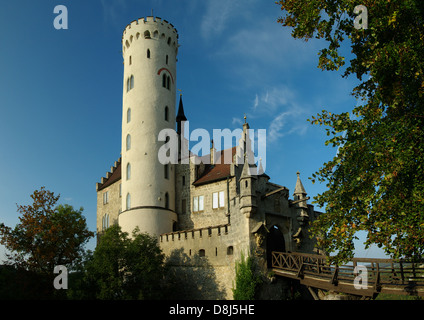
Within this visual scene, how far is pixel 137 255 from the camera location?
29.0m

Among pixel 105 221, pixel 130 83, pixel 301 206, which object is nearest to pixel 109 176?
pixel 105 221

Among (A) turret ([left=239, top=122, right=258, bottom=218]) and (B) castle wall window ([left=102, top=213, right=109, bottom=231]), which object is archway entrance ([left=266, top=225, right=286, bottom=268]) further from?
(B) castle wall window ([left=102, top=213, right=109, bottom=231])

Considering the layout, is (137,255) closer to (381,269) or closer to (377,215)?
(381,269)

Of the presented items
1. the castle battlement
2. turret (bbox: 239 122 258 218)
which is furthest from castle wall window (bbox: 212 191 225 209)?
turret (bbox: 239 122 258 218)

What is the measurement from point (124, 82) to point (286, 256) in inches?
892

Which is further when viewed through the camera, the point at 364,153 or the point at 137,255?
the point at 137,255

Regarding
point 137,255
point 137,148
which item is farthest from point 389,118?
point 137,148

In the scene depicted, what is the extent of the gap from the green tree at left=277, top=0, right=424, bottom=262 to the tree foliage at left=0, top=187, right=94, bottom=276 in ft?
83.7

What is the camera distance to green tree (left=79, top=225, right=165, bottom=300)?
89.4 feet

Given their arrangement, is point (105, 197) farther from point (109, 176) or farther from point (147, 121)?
point (147, 121)

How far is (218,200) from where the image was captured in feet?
115

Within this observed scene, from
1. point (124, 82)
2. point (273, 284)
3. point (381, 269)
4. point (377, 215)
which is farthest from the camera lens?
point (124, 82)

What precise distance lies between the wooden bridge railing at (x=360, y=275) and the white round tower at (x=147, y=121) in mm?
11880

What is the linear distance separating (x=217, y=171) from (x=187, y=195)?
3527mm
